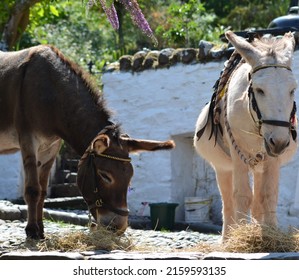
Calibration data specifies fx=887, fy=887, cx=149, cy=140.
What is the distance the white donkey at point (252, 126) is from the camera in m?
6.66

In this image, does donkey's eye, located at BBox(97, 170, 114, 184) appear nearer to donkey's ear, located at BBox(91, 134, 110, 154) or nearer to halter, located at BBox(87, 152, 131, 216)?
halter, located at BBox(87, 152, 131, 216)

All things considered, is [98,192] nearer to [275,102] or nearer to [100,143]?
[100,143]

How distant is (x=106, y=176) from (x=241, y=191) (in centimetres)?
130

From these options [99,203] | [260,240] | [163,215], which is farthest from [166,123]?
[260,240]

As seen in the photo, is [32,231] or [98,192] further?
[32,231]

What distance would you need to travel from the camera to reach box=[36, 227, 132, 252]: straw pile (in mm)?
7180

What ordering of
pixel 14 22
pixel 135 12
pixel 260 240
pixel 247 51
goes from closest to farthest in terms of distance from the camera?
1. pixel 260 240
2. pixel 247 51
3. pixel 135 12
4. pixel 14 22

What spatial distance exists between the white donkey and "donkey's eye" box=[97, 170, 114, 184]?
3.15 ft

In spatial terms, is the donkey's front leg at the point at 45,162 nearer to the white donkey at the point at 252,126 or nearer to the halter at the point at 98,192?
the halter at the point at 98,192

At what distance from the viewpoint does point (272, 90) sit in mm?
6664

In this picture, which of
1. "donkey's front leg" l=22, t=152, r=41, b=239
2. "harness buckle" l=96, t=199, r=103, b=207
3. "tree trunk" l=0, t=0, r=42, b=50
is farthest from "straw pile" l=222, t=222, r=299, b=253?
"tree trunk" l=0, t=0, r=42, b=50

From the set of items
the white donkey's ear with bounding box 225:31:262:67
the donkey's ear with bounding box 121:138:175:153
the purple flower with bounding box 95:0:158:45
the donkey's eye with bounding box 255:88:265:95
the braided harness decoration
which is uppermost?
the purple flower with bounding box 95:0:158:45

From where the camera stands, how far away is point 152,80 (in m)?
13.3

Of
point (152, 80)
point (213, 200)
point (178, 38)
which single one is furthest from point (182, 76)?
point (178, 38)
